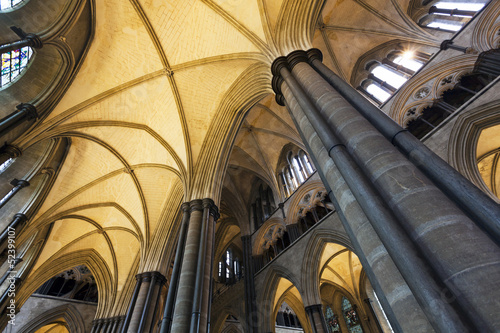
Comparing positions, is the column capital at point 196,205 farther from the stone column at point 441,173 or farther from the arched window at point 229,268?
the arched window at point 229,268

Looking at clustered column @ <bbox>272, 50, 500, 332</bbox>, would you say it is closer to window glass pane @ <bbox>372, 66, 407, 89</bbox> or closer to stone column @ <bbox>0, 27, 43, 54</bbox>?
window glass pane @ <bbox>372, 66, 407, 89</bbox>

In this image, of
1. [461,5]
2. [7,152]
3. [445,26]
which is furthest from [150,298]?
[461,5]

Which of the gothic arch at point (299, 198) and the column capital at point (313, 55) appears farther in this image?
the gothic arch at point (299, 198)

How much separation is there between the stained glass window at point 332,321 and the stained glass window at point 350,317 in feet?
1.50

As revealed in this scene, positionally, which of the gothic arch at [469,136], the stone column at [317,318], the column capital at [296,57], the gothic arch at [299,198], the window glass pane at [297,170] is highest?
the window glass pane at [297,170]

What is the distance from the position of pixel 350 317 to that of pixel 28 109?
1353cm

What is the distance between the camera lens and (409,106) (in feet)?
23.2

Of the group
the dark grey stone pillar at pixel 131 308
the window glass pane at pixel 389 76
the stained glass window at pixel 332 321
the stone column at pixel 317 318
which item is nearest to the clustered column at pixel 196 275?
the stone column at pixel 317 318

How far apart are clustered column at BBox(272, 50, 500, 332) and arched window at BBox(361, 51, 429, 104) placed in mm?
6099

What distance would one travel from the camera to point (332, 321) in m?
11.5

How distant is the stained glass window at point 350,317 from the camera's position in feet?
34.1

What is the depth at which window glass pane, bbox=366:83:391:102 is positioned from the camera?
8491 millimetres

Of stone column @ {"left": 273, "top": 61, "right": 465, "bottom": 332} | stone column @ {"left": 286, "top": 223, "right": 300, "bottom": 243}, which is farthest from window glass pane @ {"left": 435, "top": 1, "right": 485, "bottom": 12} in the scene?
stone column @ {"left": 286, "top": 223, "right": 300, "bottom": 243}

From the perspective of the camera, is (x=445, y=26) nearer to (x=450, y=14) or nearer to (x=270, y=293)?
(x=450, y=14)
